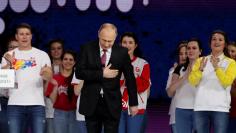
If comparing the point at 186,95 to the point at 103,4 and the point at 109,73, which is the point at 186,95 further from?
the point at 103,4

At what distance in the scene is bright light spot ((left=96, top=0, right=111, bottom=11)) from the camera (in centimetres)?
812

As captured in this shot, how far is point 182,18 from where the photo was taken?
8062 millimetres

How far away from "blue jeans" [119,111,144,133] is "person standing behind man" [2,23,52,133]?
85cm

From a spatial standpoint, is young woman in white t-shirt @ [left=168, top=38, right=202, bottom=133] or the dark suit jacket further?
young woman in white t-shirt @ [left=168, top=38, right=202, bottom=133]

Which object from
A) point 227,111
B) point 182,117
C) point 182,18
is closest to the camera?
point 227,111

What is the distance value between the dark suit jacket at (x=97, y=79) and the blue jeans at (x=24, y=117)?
1.03 metres

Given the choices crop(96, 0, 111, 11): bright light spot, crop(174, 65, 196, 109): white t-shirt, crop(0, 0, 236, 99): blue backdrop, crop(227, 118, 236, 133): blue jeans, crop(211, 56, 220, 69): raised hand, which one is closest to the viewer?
crop(211, 56, 220, 69): raised hand

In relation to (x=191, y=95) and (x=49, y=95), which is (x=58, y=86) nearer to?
(x=49, y=95)

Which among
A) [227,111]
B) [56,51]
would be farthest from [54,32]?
[227,111]

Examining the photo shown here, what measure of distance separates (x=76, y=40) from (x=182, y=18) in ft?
4.41

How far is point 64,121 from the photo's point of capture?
710 cm

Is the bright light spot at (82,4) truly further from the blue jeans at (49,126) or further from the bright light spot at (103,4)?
the blue jeans at (49,126)

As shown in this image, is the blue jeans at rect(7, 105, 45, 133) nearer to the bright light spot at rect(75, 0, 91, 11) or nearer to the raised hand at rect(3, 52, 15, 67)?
the raised hand at rect(3, 52, 15, 67)

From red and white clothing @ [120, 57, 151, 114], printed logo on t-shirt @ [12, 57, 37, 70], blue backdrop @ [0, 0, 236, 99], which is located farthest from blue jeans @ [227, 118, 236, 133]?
printed logo on t-shirt @ [12, 57, 37, 70]
